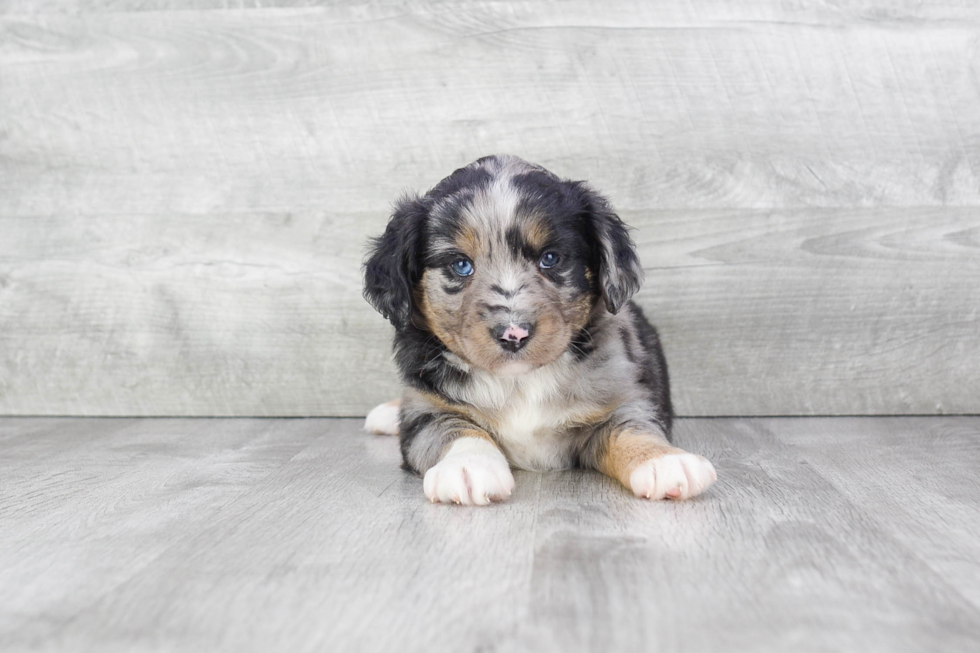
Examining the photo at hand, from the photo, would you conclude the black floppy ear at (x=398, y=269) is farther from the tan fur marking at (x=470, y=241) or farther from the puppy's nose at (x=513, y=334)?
the puppy's nose at (x=513, y=334)

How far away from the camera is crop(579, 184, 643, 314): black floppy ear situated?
2.64 meters

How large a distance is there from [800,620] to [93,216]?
3498mm

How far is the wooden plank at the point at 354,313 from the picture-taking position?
3746 mm

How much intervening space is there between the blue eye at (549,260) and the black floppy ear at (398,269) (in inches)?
14.7

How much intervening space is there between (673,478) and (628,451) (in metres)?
0.24

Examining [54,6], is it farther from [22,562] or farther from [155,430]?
[22,562]

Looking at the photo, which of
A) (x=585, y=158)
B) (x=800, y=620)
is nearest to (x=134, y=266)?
(x=585, y=158)

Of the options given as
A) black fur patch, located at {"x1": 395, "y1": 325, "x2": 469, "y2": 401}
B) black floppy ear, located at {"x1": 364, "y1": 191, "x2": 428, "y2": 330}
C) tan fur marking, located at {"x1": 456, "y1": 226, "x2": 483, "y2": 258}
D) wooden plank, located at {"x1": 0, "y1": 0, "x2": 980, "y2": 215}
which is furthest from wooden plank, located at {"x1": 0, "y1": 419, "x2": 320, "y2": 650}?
wooden plank, located at {"x1": 0, "y1": 0, "x2": 980, "y2": 215}

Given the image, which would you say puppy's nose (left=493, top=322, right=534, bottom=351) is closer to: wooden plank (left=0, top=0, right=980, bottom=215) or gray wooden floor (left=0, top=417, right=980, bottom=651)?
gray wooden floor (left=0, top=417, right=980, bottom=651)

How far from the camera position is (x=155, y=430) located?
369 cm

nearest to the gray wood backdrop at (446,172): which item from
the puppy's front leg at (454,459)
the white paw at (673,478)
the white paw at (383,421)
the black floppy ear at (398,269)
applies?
the white paw at (383,421)

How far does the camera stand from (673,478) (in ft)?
7.41

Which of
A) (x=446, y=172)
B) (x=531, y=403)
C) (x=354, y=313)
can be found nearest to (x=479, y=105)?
(x=446, y=172)

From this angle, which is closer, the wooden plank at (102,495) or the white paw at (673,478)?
the wooden plank at (102,495)
